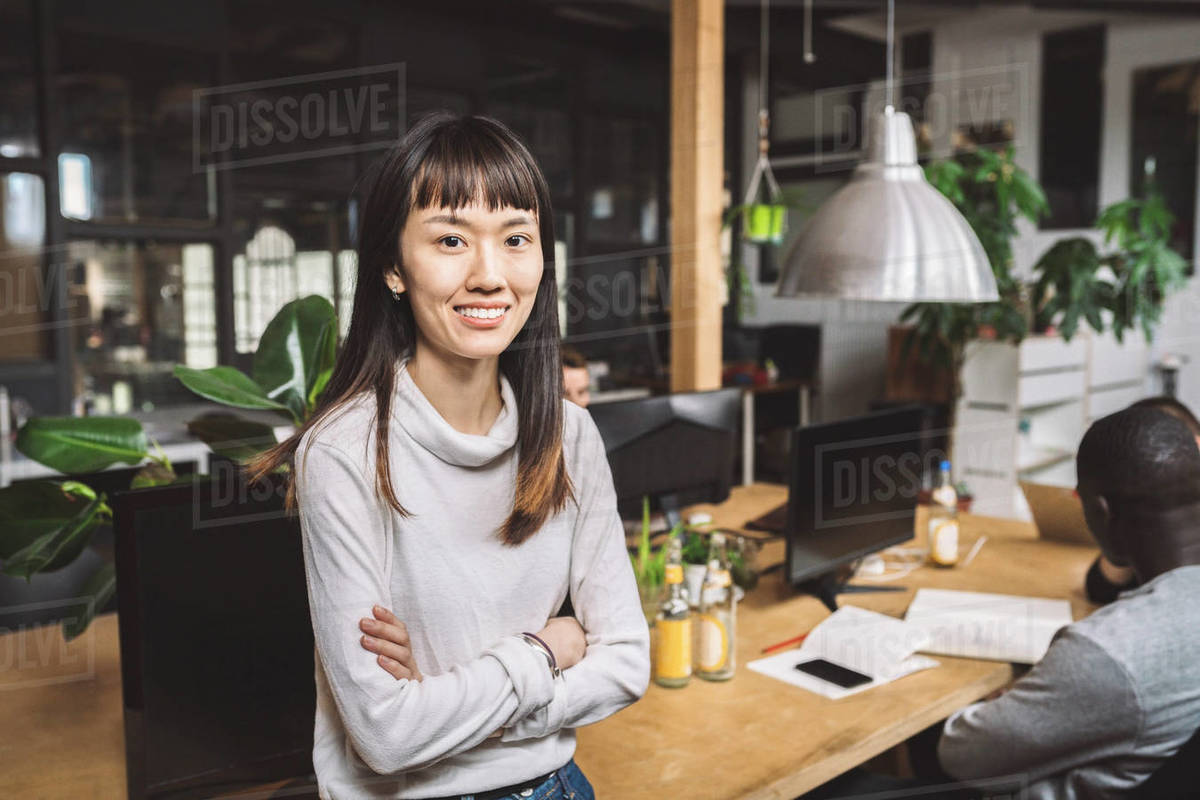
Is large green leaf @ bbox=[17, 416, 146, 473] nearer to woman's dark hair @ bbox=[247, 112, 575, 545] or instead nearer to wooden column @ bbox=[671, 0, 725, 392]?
woman's dark hair @ bbox=[247, 112, 575, 545]

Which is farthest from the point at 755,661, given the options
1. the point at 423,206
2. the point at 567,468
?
the point at 423,206

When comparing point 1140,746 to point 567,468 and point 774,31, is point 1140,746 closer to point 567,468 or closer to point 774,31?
point 567,468

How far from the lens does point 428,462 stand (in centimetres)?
102

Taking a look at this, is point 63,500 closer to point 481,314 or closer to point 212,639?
point 212,639

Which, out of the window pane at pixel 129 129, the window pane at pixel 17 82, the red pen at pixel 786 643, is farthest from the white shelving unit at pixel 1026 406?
the window pane at pixel 17 82

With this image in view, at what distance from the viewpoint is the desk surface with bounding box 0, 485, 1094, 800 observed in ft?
4.42

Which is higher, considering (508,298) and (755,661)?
(508,298)

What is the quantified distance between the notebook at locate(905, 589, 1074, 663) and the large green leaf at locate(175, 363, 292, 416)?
1.23m

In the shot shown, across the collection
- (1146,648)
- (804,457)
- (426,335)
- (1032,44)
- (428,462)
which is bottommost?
(1146,648)

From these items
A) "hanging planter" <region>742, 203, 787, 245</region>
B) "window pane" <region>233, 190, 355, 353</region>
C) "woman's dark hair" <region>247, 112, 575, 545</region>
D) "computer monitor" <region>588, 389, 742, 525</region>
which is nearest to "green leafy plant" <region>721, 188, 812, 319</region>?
"hanging planter" <region>742, 203, 787, 245</region>

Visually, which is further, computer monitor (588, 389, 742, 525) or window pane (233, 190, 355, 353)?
window pane (233, 190, 355, 353)

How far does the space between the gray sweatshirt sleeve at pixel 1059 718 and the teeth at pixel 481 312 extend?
2.90 ft

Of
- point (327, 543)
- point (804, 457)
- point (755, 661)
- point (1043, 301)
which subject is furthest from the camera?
point (1043, 301)

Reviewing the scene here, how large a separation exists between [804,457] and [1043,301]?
3316mm
